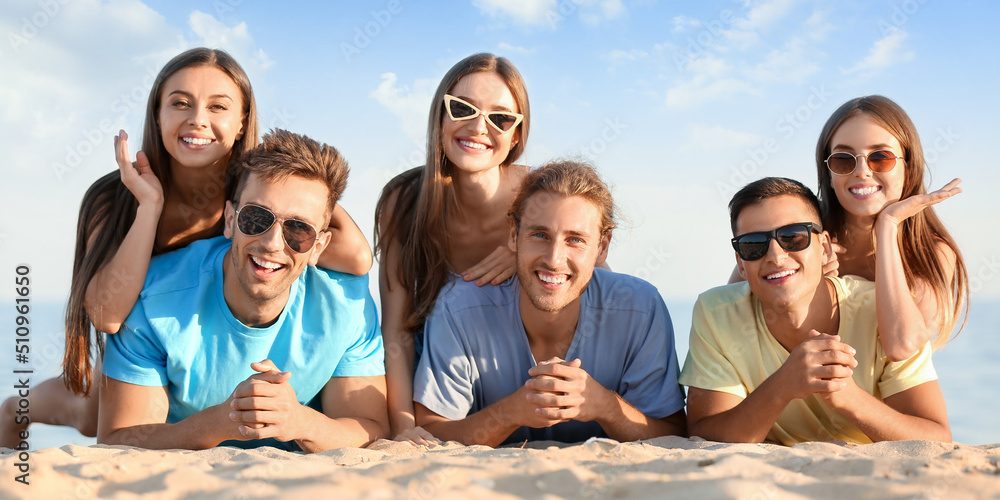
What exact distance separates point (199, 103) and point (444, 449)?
2466 mm

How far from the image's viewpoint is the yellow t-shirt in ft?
13.3

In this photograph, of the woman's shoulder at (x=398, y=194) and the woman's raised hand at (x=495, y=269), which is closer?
the woman's raised hand at (x=495, y=269)

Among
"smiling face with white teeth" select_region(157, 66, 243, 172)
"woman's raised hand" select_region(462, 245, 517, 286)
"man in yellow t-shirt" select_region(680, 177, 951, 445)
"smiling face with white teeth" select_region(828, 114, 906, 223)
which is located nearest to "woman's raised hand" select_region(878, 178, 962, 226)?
"smiling face with white teeth" select_region(828, 114, 906, 223)

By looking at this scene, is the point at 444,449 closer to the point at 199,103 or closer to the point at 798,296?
the point at 798,296

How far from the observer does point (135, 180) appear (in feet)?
14.0

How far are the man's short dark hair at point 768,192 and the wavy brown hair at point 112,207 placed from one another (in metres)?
2.86

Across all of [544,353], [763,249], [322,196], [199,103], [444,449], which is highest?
[199,103]

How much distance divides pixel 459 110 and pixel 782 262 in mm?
2276

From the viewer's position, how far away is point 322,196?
4172 mm

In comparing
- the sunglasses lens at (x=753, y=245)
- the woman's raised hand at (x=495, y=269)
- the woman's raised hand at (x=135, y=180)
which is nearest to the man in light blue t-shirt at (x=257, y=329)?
the woman's raised hand at (x=135, y=180)

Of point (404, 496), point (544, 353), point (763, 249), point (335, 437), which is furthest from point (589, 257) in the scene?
point (404, 496)

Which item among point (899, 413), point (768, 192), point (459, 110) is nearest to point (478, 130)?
point (459, 110)

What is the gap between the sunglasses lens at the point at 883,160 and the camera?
453 cm

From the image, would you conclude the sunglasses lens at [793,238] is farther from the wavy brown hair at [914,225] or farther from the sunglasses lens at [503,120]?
the sunglasses lens at [503,120]
